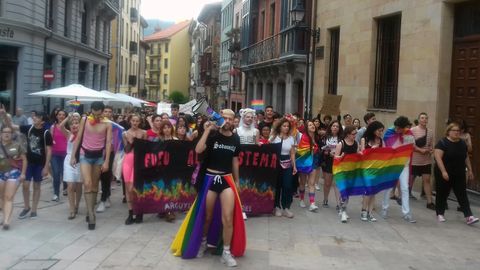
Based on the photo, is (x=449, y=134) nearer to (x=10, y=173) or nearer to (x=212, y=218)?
(x=212, y=218)

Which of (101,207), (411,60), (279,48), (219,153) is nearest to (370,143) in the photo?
(219,153)

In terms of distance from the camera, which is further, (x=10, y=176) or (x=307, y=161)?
(x=307, y=161)

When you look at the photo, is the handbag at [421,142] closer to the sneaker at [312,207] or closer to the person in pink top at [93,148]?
the sneaker at [312,207]

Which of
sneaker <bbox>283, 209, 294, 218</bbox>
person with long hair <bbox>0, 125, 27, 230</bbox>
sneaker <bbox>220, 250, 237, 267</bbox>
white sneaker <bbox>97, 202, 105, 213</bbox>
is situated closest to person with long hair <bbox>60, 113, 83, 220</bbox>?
white sneaker <bbox>97, 202, 105, 213</bbox>

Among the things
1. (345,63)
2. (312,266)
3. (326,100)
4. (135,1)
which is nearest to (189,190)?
(312,266)

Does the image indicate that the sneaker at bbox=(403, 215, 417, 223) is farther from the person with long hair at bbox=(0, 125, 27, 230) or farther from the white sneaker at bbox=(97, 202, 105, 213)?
the person with long hair at bbox=(0, 125, 27, 230)

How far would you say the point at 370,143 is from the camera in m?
9.30

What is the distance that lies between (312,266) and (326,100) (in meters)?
8.03

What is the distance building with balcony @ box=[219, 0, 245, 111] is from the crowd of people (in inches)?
955

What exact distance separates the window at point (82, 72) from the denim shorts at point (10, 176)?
24.4 metres

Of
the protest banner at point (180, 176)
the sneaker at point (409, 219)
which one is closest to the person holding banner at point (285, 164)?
the protest banner at point (180, 176)

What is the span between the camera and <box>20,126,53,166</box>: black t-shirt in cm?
852

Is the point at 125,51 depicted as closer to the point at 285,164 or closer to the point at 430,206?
the point at 430,206

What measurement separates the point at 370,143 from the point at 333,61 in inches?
361
